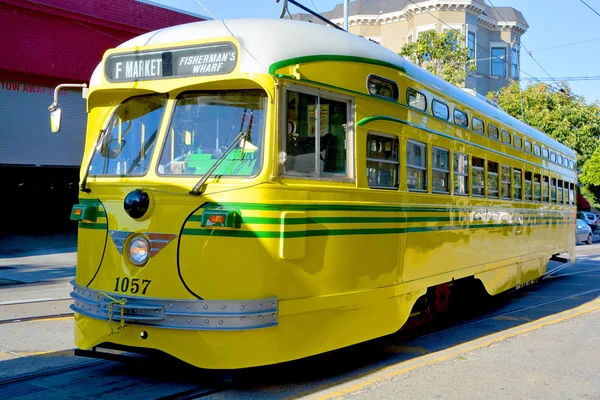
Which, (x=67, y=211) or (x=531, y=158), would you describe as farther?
(x=67, y=211)

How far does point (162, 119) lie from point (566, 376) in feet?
15.2

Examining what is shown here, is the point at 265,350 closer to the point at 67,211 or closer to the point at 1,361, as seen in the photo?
the point at 1,361

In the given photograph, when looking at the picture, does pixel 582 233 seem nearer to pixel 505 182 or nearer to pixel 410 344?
pixel 505 182

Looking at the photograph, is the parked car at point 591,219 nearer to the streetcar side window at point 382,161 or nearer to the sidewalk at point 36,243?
the sidewalk at point 36,243

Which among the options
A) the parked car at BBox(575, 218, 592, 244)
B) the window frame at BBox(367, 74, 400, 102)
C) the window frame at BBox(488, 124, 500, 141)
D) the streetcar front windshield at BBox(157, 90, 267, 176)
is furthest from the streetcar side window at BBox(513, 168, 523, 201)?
the parked car at BBox(575, 218, 592, 244)

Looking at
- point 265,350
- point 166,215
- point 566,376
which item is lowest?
point 566,376

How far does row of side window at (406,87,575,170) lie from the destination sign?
7.74ft

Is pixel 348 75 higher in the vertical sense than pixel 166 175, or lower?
higher

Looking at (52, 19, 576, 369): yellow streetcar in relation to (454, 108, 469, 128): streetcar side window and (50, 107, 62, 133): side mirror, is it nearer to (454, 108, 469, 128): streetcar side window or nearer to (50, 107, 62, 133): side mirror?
(50, 107, 62, 133): side mirror

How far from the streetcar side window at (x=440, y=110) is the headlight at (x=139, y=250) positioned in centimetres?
387

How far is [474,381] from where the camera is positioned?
636 centimetres

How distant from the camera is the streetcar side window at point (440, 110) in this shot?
7.89 meters

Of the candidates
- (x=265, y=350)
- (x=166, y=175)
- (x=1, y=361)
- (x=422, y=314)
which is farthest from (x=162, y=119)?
(x=422, y=314)

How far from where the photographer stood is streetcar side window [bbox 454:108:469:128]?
338 inches
